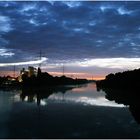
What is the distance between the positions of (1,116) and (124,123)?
10581 mm

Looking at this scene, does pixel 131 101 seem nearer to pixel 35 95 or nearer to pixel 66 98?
pixel 66 98

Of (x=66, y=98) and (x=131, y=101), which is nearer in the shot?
(x=131, y=101)

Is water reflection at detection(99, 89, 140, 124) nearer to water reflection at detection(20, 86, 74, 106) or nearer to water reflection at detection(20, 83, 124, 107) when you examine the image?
water reflection at detection(20, 83, 124, 107)

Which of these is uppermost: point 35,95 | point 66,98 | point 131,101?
point 35,95

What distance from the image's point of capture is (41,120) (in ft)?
83.8

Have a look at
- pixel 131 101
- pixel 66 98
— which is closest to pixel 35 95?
pixel 66 98

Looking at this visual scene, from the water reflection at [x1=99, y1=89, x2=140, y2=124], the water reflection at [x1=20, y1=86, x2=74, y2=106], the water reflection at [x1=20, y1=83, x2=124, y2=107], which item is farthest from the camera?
the water reflection at [x1=20, y1=86, x2=74, y2=106]

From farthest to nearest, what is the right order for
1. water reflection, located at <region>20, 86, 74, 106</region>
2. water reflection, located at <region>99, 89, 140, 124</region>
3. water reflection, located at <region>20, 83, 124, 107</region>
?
water reflection, located at <region>20, 86, 74, 106</region> < water reflection, located at <region>20, 83, 124, 107</region> < water reflection, located at <region>99, 89, 140, 124</region>

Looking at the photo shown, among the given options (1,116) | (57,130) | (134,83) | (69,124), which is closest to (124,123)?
(69,124)

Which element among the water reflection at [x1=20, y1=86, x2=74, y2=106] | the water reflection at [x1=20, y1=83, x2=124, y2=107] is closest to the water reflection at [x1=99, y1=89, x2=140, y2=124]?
the water reflection at [x1=20, y1=83, x2=124, y2=107]

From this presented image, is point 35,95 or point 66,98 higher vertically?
point 35,95

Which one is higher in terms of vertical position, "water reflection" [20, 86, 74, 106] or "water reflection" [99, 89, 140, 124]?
"water reflection" [20, 86, 74, 106]

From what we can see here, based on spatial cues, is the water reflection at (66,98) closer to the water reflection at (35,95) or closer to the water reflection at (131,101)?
the water reflection at (35,95)

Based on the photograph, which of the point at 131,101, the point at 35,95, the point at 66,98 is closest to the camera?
the point at 131,101
